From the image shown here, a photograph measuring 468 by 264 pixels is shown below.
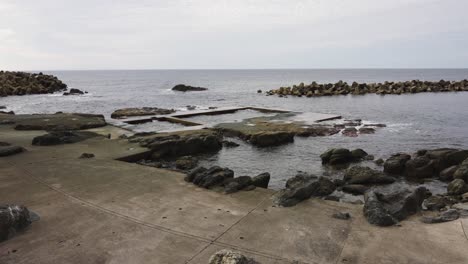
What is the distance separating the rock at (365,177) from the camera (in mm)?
13577

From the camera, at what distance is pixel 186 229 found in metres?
7.04

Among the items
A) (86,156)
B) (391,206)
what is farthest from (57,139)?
(391,206)

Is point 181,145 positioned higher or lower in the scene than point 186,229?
lower

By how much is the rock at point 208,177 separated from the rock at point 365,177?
19.1ft

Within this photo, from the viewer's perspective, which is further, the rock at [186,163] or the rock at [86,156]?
the rock at [186,163]

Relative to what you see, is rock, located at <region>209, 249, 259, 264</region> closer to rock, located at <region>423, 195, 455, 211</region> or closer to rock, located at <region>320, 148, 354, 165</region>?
rock, located at <region>423, 195, 455, 211</region>

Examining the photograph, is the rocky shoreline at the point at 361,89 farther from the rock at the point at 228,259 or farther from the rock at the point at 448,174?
the rock at the point at 228,259

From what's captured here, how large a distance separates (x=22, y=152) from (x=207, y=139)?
8.81 metres

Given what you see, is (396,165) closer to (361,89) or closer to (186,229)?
(186,229)

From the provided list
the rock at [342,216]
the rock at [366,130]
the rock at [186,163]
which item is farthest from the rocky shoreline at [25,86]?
the rock at [342,216]

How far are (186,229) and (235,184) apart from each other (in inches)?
109

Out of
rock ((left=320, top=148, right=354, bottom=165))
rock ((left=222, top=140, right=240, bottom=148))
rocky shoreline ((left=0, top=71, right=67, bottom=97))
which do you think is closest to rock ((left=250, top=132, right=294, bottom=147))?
rock ((left=222, top=140, right=240, bottom=148))

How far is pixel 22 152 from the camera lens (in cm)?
1370

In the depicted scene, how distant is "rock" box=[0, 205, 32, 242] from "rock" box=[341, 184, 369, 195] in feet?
33.0
